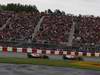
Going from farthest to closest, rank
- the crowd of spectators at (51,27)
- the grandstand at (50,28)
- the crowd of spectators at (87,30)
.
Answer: the crowd of spectators at (51,27)
the crowd of spectators at (87,30)
the grandstand at (50,28)

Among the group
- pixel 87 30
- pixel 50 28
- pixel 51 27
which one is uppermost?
pixel 51 27

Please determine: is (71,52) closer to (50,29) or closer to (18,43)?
(18,43)

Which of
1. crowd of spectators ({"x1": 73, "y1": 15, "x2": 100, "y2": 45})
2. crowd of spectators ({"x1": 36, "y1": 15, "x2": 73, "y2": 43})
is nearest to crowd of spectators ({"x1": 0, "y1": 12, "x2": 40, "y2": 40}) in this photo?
crowd of spectators ({"x1": 36, "y1": 15, "x2": 73, "y2": 43})

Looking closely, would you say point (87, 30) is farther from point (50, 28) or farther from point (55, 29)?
point (50, 28)

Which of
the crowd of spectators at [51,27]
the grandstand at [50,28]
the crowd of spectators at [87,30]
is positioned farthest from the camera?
the crowd of spectators at [51,27]

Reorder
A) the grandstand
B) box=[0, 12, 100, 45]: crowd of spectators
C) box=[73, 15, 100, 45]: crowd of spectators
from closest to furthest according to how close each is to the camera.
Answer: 1. the grandstand
2. box=[73, 15, 100, 45]: crowd of spectators
3. box=[0, 12, 100, 45]: crowd of spectators

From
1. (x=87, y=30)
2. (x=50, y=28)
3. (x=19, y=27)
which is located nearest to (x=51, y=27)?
(x=50, y=28)

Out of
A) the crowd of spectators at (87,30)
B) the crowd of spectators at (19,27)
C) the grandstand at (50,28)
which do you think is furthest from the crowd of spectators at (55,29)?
the crowd of spectators at (19,27)

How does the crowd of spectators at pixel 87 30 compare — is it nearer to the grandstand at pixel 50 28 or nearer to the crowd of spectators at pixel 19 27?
the grandstand at pixel 50 28

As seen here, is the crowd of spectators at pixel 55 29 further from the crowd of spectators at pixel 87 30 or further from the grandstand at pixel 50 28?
the crowd of spectators at pixel 87 30

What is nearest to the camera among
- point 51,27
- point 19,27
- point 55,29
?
point 55,29

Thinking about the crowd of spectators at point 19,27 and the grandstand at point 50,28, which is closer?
the grandstand at point 50,28

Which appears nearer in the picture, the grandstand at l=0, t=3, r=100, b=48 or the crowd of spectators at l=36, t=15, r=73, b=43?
the grandstand at l=0, t=3, r=100, b=48

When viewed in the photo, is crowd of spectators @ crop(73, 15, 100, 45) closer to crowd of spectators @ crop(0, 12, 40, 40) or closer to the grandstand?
the grandstand
